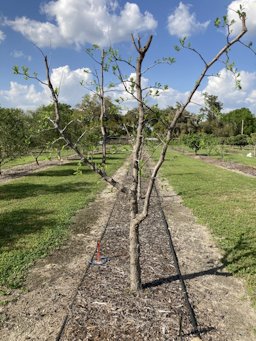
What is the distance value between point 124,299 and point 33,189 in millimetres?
16679

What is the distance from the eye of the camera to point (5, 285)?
8062mm

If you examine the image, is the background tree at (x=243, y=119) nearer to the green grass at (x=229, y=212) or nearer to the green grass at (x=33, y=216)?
the green grass at (x=229, y=212)

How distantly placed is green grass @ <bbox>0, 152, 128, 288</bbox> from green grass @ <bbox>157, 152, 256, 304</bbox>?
4.78m

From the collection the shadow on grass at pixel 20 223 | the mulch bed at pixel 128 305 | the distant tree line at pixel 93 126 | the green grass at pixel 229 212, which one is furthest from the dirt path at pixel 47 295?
the green grass at pixel 229 212

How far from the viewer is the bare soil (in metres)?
6.14

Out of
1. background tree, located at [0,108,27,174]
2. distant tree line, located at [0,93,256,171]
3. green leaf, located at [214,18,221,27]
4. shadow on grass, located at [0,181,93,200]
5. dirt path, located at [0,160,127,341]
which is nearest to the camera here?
green leaf, located at [214,18,221,27]

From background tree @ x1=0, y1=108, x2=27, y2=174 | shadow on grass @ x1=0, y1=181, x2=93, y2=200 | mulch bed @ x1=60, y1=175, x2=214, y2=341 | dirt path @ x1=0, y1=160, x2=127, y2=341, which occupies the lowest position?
shadow on grass @ x1=0, y1=181, x2=93, y2=200

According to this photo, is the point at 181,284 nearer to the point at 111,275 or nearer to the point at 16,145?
the point at 111,275

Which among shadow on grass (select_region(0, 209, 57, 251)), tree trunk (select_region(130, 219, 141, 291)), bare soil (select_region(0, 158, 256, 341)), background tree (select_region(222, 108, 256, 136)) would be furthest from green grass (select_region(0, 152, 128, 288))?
background tree (select_region(222, 108, 256, 136))

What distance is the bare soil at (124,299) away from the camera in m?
6.14

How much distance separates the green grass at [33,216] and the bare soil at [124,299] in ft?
2.17

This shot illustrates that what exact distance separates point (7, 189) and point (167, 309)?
60.5ft

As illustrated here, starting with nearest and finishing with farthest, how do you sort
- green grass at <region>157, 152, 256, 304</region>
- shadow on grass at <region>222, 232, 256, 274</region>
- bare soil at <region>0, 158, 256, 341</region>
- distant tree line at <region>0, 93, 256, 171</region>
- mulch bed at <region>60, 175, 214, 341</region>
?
mulch bed at <region>60, 175, 214, 341</region> < bare soil at <region>0, 158, 256, 341</region> < distant tree line at <region>0, 93, 256, 171</region> < shadow on grass at <region>222, 232, 256, 274</region> < green grass at <region>157, 152, 256, 304</region>

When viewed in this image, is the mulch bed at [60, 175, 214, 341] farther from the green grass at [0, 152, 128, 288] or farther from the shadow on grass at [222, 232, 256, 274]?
the green grass at [0, 152, 128, 288]
